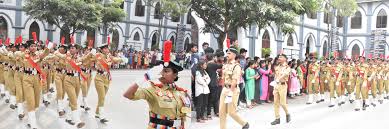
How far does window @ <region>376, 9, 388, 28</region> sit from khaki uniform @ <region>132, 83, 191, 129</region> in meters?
42.4

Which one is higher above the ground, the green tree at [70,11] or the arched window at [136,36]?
the green tree at [70,11]

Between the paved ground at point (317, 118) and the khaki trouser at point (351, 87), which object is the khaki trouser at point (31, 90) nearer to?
the paved ground at point (317, 118)

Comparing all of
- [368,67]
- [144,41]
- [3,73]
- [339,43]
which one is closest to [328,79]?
[368,67]

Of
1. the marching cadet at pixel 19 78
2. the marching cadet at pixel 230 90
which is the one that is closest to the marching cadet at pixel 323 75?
the marching cadet at pixel 230 90

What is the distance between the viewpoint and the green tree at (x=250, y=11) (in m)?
14.8

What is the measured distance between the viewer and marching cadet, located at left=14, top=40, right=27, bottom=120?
9523 mm

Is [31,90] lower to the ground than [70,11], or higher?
lower

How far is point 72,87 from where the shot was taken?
31.7ft

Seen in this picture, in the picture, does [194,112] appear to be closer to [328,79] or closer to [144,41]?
[328,79]

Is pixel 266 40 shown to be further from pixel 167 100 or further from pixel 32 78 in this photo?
pixel 167 100

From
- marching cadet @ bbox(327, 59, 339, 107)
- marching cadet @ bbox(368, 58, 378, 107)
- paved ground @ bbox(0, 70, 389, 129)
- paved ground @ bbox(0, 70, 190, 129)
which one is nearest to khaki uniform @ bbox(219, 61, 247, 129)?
paved ground @ bbox(0, 70, 389, 129)

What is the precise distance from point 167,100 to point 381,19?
42907 mm

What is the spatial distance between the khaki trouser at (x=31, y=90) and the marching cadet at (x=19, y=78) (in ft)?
1.50

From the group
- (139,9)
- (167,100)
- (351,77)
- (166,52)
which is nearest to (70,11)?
(139,9)
